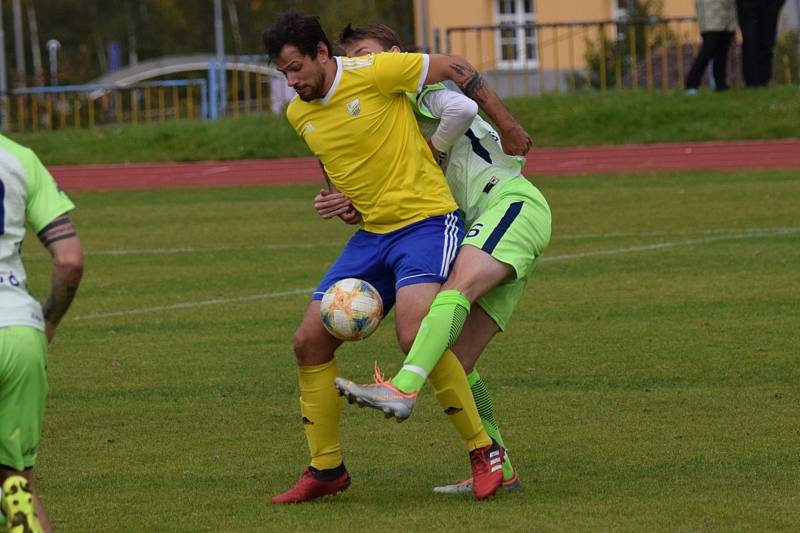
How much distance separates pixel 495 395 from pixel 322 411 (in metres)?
2.43

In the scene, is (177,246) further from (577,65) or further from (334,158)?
(577,65)

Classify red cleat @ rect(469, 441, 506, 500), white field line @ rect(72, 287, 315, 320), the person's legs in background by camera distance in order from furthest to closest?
the person's legs in background < white field line @ rect(72, 287, 315, 320) < red cleat @ rect(469, 441, 506, 500)

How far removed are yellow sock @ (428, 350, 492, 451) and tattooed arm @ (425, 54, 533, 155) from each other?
98cm

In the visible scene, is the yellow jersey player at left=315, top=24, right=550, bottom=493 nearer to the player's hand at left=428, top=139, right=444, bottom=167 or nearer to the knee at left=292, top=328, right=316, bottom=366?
the player's hand at left=428, top=139, right=444, bottom=167

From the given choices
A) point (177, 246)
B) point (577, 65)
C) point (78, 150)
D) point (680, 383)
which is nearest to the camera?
point (680, 383)

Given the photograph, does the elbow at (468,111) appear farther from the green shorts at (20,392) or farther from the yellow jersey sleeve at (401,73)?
the green shorts at (20,392)

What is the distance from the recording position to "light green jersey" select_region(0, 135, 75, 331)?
16.7 ft

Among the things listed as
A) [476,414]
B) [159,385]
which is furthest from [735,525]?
[159,385]

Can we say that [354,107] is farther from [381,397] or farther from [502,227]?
[381,397]

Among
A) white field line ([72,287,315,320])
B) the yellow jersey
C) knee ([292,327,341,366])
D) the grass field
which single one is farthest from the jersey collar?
white field line ([72,287,315,320])

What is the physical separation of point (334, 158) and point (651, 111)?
722 inches

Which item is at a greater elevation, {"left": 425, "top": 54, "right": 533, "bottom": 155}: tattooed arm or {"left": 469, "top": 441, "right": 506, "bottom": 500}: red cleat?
{"left": 425, "top": 54, "right": 533, "bottom": 155}: tattooed arm

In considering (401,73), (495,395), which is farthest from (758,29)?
(401,73)

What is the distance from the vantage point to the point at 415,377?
20.6 feet
